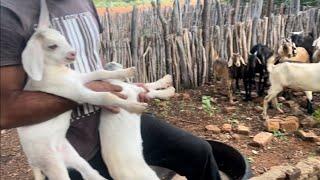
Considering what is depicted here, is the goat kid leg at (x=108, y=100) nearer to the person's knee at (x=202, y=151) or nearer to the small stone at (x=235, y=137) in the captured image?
the person's knee at (x=202, y=151)

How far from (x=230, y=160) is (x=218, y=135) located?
1.15 metres

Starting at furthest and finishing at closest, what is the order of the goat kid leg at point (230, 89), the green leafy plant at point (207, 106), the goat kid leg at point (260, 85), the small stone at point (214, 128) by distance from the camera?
1. the goat kid leg at point (260, 85)
2. the goat kid leg at point (230, 89)
3. the green leafy plant at point (207, 106)
4. the small stone at point (214, 128)

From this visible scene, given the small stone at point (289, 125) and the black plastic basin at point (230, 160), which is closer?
the black plastic basin at point (230, 160)

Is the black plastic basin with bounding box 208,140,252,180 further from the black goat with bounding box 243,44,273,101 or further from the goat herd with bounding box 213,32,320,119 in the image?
the black goat with bounding box 243,44,273,101

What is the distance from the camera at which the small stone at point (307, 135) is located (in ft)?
15.7

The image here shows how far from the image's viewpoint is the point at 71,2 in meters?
2.01

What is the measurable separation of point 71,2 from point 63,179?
2.36ft

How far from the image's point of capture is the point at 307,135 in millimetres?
4812

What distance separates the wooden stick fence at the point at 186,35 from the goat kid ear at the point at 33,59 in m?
3.95

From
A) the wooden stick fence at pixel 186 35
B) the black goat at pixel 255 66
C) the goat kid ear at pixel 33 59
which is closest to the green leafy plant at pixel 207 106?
the black goat at pixel 255 66

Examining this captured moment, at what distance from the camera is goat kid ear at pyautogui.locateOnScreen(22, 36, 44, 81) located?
167cm

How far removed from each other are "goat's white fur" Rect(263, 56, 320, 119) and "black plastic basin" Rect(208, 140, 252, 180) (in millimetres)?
1701

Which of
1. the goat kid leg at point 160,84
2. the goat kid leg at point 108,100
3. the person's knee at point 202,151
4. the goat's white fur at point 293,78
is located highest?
the goat kid leg at point 108,100

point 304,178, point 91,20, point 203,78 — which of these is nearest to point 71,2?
point 91,20
